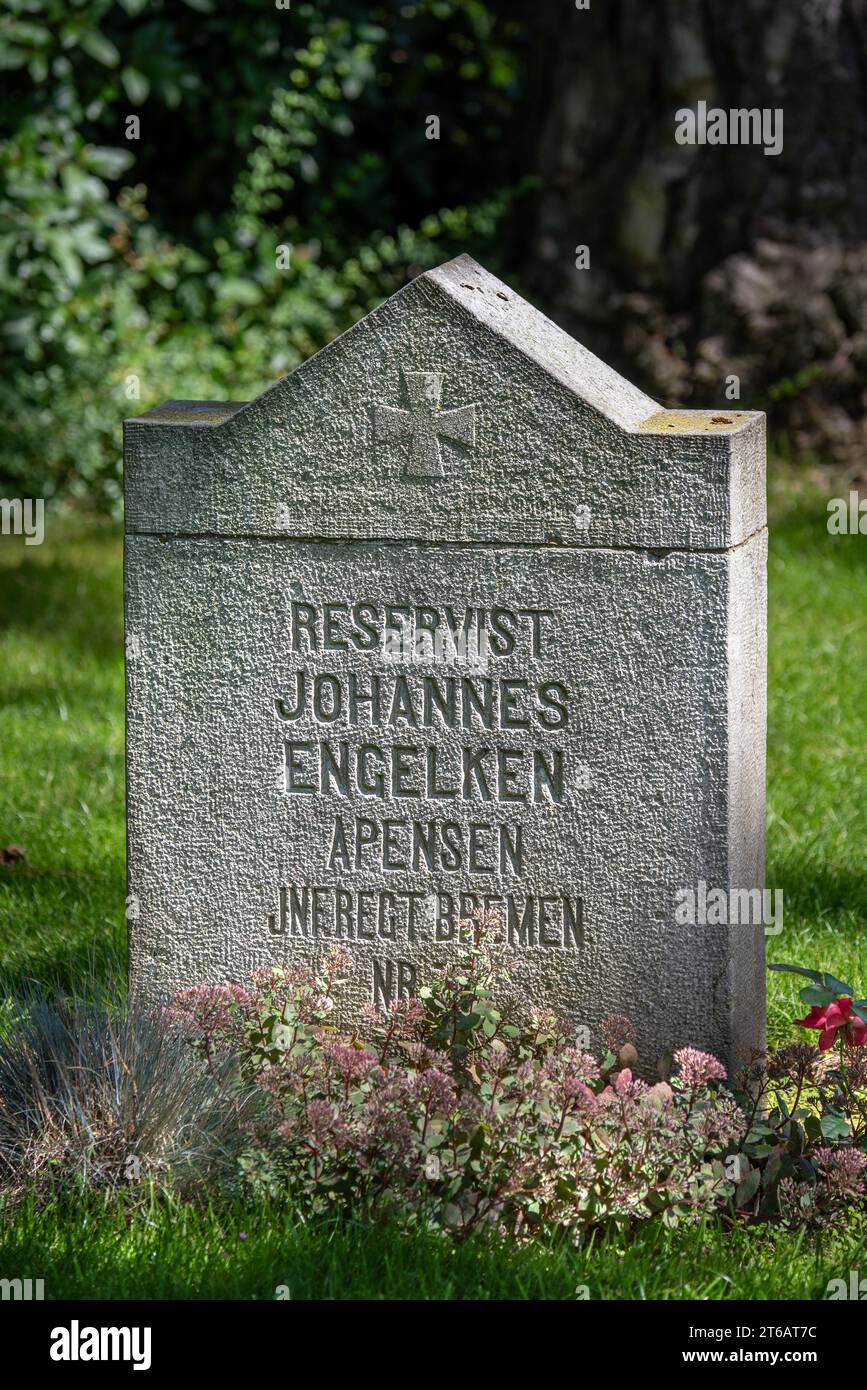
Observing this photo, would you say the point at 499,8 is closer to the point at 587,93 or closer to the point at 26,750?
the point at 587,93

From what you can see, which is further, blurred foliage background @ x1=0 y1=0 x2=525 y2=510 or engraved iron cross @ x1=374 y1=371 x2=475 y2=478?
blurred foliage background @ x1=0 y1=0 x2=525 y2=510

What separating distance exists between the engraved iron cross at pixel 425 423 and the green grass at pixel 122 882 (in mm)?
1289

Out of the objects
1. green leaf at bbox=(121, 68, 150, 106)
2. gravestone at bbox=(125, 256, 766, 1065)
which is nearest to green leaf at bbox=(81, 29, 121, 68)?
green leaf at bbox=(121, 68, 150, 106)

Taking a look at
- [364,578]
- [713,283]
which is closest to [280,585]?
[364,578]

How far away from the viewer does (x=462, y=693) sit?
3.07 meters

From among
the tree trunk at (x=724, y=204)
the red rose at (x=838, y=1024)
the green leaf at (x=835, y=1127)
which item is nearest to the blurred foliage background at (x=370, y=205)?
the tree trunk at (x=724, y=204)

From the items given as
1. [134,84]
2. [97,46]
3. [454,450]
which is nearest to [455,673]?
[454,450]

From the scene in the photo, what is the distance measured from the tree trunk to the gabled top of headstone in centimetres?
445

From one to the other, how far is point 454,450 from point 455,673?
395 millimetres

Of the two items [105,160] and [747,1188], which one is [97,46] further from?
[747,1188]

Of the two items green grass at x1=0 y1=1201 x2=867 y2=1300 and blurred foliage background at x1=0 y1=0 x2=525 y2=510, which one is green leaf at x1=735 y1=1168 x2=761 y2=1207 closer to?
green grass at x1=0 y1=1201 x2=867 y2=1300

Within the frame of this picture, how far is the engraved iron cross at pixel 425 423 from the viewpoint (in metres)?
2.99

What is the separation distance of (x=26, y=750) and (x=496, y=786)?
2487mm

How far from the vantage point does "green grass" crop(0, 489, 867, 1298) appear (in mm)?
2566
